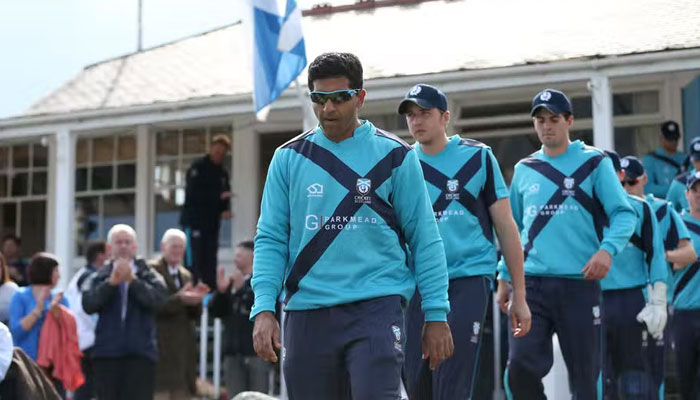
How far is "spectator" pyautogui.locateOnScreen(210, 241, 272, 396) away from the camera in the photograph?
11.0 m

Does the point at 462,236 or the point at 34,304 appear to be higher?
the point at 462,236

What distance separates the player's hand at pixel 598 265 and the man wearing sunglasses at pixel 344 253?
7.28 ft

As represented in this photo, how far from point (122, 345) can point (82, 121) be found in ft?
22.3

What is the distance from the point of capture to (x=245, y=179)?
16.4m

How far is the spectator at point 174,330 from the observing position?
1006 centimetres

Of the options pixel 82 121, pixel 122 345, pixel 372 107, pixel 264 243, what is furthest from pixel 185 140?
pixel 264 243

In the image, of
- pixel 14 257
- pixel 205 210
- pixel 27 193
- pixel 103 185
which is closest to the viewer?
pixel 205 210

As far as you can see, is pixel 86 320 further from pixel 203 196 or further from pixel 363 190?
pixel 363 190

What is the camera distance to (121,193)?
17625 mm

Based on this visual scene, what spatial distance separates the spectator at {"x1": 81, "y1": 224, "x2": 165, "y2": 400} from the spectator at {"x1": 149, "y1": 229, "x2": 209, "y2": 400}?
644mm

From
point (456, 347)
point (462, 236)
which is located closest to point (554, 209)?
point (462, 236)

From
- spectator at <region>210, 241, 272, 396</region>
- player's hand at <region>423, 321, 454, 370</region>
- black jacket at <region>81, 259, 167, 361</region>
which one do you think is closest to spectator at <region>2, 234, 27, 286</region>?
spectator at <region>210, 241, 272, 396</region>

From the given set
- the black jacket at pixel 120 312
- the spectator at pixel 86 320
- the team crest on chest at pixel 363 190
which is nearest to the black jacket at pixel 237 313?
the spectator at pixel 86 320

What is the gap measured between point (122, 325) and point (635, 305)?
4280 mm
